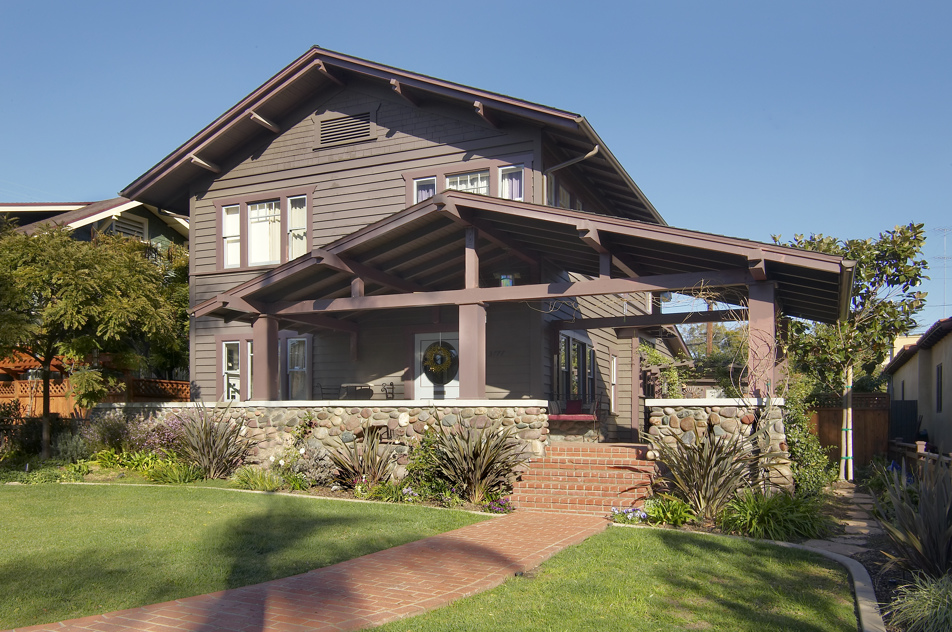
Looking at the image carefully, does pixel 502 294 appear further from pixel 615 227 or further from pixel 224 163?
pixel 224 163

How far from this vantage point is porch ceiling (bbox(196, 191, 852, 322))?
10500 mm

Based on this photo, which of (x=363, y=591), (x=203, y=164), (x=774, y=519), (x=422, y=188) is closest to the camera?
(x=363, y=591)

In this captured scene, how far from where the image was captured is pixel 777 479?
9820mm

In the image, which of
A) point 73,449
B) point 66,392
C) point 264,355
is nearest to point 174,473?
point 264,355

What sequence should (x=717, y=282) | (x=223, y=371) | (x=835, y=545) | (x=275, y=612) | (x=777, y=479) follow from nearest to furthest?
1. (x=275, y=612)
2. (x=835, y=545)
3. (x=777, y=479)
4. (x=717, y=282)
5. (x=223, y=371)

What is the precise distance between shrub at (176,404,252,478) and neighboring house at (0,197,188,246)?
10.3 metres

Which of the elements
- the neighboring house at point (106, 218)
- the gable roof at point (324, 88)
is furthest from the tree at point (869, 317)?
the neighboring house at point (106, 218)

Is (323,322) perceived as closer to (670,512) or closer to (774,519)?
(670,512)

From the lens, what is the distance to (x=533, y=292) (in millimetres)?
11891

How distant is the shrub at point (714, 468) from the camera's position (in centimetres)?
931

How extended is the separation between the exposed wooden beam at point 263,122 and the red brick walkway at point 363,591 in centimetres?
1131

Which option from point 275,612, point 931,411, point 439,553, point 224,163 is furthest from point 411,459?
point 931,411

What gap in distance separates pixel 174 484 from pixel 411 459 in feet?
13.7

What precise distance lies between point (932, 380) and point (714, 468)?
1201cm
